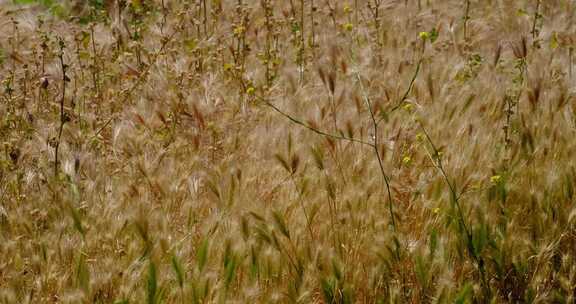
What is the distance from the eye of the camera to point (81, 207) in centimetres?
231

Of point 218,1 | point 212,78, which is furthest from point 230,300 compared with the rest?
point 218,1

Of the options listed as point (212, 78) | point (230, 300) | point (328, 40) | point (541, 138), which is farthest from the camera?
point (328, 40)

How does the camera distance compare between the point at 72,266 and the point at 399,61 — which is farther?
the point at 399,61

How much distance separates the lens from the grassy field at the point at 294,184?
85.0 inches

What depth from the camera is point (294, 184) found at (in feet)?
8.25

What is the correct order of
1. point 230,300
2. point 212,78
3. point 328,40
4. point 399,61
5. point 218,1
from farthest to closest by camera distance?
point 218,1 → point 328,40 → point 399,61 → point 212,78 → point 230,300

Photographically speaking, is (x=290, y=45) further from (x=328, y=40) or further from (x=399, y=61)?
(x=399, y=61)

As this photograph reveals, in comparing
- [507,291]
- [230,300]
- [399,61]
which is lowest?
[507,291]

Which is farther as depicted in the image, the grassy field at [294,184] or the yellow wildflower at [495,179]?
the yellow wildflower at [495,179]

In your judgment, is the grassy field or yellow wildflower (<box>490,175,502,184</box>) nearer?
the grassy field

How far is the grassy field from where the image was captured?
216 cm

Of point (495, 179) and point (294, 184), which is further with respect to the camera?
point (294, 184)

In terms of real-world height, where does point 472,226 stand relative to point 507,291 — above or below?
above

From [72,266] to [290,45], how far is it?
2.29m
